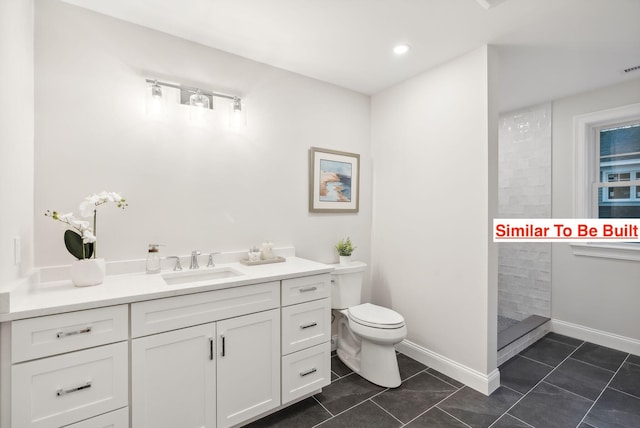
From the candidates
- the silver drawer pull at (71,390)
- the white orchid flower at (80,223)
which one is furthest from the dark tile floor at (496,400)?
the white orchid flower at (80,223)

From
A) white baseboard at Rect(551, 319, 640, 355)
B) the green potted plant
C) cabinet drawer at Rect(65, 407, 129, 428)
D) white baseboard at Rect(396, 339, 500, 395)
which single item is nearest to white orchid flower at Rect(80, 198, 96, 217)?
cabinet drawer at Rect(65, 407, 129, 428)

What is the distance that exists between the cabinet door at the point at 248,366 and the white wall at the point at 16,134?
3.31ft

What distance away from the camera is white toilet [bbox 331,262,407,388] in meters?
2.21

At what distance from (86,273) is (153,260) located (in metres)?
0.36

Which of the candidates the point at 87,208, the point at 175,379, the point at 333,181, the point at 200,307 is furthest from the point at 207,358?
the point at 333,181

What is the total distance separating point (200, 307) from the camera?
5.22 feet

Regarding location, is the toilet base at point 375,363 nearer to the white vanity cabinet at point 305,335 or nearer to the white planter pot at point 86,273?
the white vanity cabinet at point 305,335

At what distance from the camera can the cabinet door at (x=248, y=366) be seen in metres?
1.66

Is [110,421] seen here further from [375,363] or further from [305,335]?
[375,363]

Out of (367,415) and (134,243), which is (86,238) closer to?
(134,243)

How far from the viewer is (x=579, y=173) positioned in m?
3.03

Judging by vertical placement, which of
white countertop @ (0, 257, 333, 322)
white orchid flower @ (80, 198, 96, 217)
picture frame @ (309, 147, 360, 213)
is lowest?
white countertop @ (0, 257, 333, 322)

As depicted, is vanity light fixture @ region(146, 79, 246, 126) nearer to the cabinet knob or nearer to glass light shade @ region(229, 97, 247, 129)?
glass light shade @ region(229, 97, 247, 129)

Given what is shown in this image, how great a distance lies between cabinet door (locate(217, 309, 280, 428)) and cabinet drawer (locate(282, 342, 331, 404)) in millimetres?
64
